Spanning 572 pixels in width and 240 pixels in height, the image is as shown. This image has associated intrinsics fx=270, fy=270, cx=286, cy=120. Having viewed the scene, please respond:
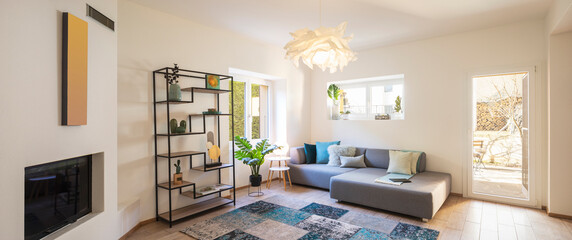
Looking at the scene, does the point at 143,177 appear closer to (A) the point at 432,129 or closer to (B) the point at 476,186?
(A) the point at 432,129

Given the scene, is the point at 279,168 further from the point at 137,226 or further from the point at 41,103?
the point at 41,103

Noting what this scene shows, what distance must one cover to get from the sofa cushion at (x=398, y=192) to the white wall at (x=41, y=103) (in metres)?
2.81

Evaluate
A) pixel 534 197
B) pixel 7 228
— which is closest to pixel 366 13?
pixel 534 197

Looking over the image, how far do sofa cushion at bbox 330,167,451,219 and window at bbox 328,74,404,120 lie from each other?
1.40 metres

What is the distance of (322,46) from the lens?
2.26 m

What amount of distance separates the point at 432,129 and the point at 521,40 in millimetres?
1659

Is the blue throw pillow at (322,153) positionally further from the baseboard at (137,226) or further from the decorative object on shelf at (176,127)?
the baseboard at (137,226)

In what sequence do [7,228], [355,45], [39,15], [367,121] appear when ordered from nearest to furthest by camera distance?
[7,228] → [39,15] → [355,45] → [367,121]

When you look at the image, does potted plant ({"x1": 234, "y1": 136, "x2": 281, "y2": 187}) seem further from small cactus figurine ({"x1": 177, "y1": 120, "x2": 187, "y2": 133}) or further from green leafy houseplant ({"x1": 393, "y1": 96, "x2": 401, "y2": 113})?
green leafy houseplant ({"x1": 393, "y1": 96, "x2": 401, "y2": 113})

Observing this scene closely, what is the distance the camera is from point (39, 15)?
172 centimetres

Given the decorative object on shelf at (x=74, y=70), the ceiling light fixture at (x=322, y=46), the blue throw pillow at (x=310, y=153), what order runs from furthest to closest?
1. the blue throw pillow at (x=310, y=153)
2. the ceiling light fixture at (x=322, y=46)
3. the decorative object on shelf at (x=74, y=70)

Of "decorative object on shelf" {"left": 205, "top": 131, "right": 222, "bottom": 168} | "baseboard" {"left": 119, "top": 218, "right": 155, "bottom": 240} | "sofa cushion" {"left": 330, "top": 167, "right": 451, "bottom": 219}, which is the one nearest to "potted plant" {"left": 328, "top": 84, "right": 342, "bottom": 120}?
"sofa cushion" {"left": 330, "top": 167, "right": 451, "bottom": 219}

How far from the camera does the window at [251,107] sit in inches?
187

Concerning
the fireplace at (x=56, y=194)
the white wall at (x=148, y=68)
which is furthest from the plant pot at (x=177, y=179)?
the fireplace at (x=56, y=194)
